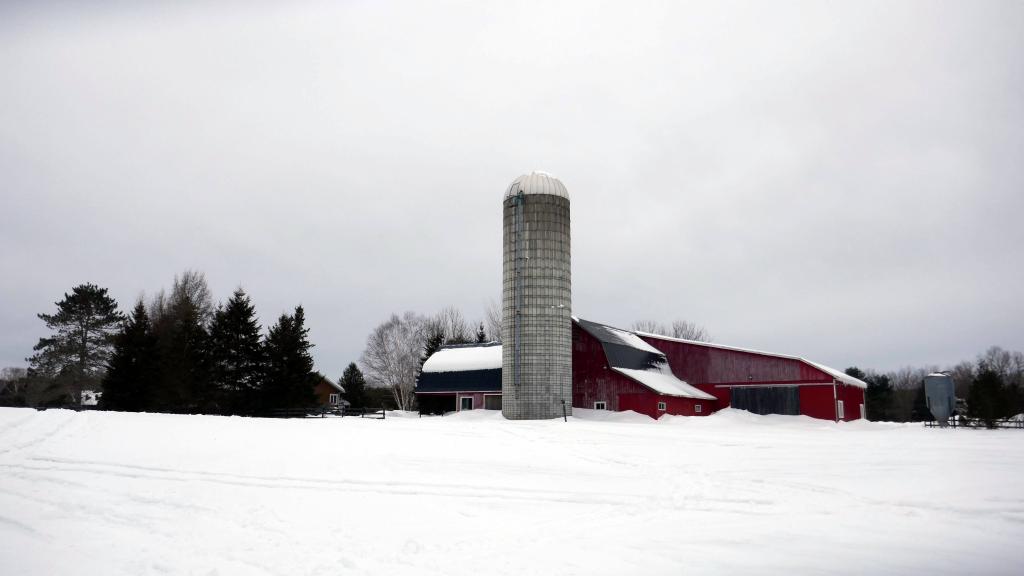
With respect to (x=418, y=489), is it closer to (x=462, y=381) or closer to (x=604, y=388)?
(x=604, y=388)

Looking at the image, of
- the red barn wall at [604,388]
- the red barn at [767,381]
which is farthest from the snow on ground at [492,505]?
the red barn at [767,381]

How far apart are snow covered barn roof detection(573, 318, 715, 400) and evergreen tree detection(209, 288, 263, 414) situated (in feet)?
62.5

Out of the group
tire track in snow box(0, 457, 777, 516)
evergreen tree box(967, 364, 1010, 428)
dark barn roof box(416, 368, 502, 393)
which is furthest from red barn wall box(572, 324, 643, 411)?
tire track in snow box(0, 457, 777, 516)

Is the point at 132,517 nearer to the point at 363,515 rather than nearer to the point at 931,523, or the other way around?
the point at 363,515

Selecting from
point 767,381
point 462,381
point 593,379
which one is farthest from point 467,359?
point 767,381

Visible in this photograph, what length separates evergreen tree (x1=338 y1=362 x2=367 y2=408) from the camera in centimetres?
6168

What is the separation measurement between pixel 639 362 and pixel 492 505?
2850 cm

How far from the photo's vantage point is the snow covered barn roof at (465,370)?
39.0 m

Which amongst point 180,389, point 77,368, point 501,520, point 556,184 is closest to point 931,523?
point 501,520

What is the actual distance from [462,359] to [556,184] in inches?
525

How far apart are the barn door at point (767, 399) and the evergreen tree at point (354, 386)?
3404 centimetres

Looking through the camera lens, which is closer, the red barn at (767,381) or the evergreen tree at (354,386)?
the red barn at (767,381)

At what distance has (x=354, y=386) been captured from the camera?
65.0 metres

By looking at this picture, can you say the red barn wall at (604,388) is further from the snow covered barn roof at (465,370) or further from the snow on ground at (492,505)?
the snow on ground at (492,505)
